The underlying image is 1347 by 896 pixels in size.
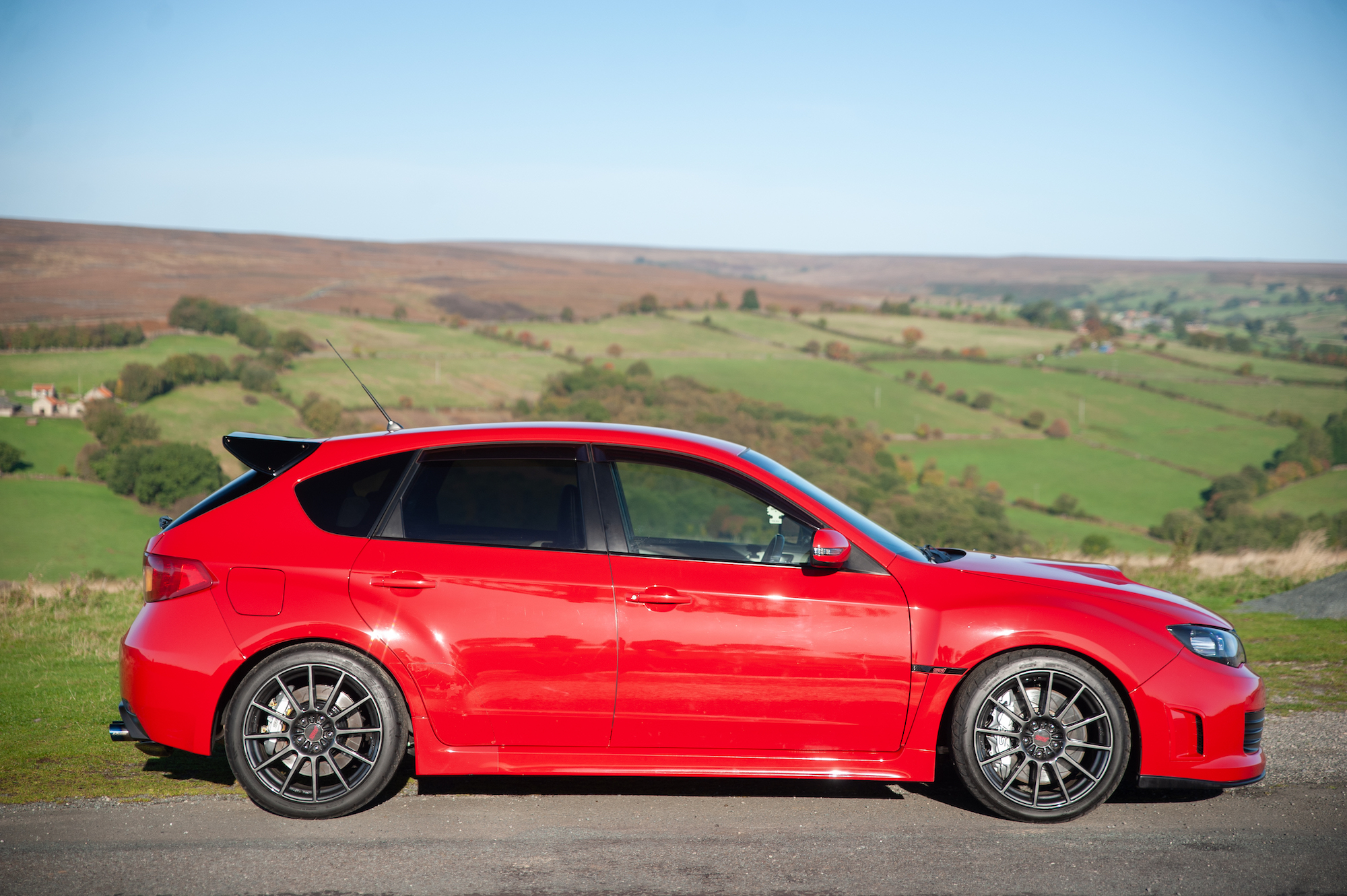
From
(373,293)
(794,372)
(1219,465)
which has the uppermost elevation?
(373,293)

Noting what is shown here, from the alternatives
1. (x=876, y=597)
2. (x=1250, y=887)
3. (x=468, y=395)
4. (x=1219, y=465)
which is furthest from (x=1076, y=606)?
(x=1219, y=465)

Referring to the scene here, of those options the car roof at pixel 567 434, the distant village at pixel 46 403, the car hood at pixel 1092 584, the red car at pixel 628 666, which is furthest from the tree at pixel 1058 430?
the car roof at pixel 567 434

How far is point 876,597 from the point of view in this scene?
409cm

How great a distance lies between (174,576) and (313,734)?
876mm

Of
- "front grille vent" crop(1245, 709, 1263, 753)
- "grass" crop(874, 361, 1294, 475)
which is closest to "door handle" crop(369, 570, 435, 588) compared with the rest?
"front grille vent" crop(1245, 709, 1263, 753)

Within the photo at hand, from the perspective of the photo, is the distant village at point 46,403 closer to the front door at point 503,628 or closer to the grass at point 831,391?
the grass at point 831,391

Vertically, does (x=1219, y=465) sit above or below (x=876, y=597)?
below

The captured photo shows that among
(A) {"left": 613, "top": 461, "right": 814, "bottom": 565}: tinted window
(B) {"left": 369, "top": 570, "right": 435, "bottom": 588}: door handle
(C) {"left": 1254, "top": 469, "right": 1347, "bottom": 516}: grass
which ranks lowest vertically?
(C) {"left": 1254, "top": 469, "right": 1347, "bottom": 516}: grass

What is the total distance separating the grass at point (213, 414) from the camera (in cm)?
6444

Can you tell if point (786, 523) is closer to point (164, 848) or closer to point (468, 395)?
point (164, 848)

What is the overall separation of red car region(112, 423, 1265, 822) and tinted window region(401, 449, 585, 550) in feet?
0.06

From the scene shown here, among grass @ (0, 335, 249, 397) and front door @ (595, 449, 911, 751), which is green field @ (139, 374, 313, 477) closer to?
grass @ (0, 335, 249, 397)

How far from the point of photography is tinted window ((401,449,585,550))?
4.18 metres

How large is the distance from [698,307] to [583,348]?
24.7 meters
